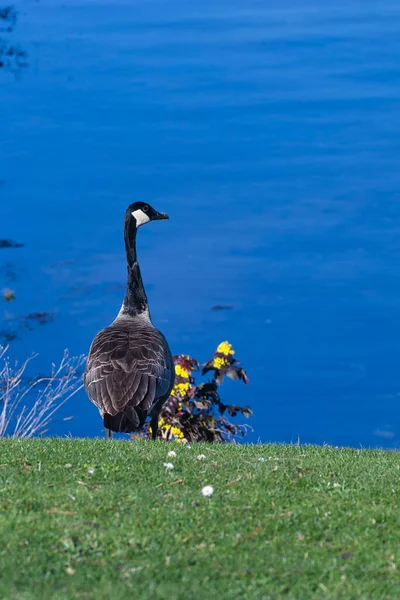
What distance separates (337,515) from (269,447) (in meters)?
3.12

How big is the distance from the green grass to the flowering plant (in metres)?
4.65

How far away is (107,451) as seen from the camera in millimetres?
7938

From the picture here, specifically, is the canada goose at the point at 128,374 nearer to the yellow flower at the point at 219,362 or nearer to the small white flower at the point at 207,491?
the yellow flower at the point at 219,362

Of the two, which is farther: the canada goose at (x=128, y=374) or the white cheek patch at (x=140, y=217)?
the white cheek patch at (x=140, y=217)

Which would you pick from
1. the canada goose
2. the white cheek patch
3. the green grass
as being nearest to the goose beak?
the white cheek patch

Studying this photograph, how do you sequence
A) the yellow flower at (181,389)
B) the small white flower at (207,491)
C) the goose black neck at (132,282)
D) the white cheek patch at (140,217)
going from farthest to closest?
1. the white cheek patch at (140,217)
2. the yellow flower at (181,389)
3. the goose black neck at (132,282)
4. the small white flower at (207,491)

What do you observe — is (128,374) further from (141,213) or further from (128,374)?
(141,213)

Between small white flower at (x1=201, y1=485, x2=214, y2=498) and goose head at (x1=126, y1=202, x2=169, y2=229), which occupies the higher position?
goose head at (x1=126, y1=202, x2=169, y2=229)

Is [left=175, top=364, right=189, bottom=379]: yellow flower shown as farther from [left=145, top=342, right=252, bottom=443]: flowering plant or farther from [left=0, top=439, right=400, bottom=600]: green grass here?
→ [left=0, top=439, right=400, bottom=600]: green grass

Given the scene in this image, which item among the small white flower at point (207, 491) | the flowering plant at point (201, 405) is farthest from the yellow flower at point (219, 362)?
the small white flower at point (207, 491)

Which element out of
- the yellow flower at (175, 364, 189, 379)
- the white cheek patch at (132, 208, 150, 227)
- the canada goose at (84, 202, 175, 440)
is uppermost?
the white cheek patch at (132, 208, 150, 227)

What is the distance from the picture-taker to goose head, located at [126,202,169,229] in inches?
493

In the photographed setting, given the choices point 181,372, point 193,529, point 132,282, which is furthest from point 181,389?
point 193,529

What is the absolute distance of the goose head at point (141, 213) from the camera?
12.5 m
